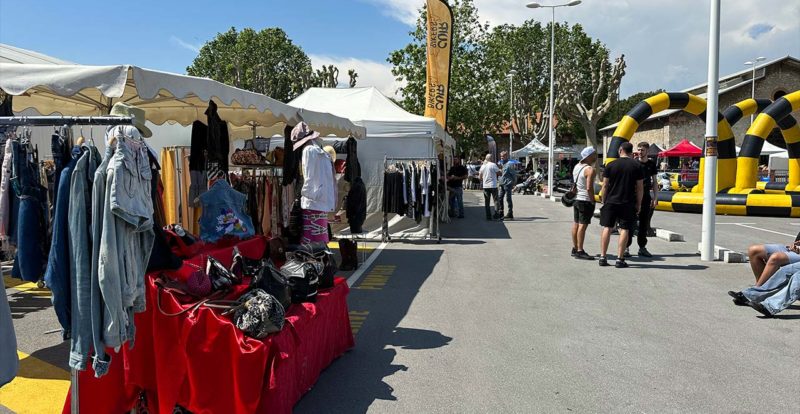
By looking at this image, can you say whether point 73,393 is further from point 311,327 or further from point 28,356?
point 28,356

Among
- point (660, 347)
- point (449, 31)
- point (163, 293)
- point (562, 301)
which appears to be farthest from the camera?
point (449, 31)

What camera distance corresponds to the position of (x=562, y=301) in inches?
261

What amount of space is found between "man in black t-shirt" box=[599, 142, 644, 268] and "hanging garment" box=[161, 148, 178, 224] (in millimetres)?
6527

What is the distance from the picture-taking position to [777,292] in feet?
19.5

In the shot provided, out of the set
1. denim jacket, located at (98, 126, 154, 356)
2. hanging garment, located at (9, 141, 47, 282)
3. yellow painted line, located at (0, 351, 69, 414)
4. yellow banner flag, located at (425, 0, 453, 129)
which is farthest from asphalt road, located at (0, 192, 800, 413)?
yellow banner flag, located at (425, 0, 453, 129)

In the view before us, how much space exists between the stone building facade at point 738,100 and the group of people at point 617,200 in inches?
1281

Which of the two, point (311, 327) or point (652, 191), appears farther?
point (652, 191)

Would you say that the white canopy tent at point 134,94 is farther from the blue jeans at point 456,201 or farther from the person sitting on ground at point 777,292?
the blue jeans at point 456,201

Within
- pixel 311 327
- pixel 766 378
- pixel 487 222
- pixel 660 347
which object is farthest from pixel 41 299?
pixel 487 222

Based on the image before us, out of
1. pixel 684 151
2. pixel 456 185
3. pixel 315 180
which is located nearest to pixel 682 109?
pixel 456 185

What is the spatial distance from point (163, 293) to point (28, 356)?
86.8 inches

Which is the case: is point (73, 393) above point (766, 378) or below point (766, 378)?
above

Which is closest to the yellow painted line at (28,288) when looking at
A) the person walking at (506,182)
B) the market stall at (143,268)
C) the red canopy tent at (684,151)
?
the market stall at (143,268)

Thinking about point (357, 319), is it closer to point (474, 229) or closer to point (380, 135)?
point (380, 135)
